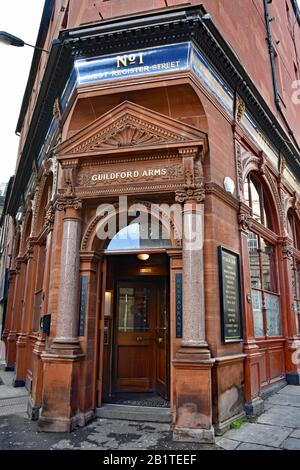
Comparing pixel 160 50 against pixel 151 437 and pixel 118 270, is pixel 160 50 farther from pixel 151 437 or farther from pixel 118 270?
pixel 151 437

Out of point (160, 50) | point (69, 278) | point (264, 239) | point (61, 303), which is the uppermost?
point (160, 50)

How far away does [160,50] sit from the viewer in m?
6.73

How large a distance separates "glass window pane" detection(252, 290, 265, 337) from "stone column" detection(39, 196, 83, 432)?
4.27 metres

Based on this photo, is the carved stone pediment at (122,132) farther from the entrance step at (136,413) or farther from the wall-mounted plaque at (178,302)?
the entrance step at (136,413)

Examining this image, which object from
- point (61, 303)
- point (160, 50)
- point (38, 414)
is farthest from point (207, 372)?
point (160, 50)

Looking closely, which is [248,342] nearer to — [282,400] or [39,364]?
[282,400]

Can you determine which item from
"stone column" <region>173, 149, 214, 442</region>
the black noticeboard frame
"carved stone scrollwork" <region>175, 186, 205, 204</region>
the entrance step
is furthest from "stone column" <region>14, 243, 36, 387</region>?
"stone column" <region>173, 149, 214, 442</region>

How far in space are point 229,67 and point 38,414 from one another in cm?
792

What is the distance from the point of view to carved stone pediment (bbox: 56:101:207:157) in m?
6.55

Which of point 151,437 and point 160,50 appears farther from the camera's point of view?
point 160,50

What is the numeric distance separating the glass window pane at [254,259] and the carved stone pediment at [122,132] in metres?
3.26

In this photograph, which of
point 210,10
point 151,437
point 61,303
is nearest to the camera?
point 151,437

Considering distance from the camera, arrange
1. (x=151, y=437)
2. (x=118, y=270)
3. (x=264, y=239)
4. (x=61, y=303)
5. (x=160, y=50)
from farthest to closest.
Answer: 1. (x=264, y=239)
2. (x=118, y=270)
3. (x=160, y=50)
4. (x=61, y=303)
5. (x=151, y=437)

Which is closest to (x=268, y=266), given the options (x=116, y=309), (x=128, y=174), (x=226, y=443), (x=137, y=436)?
(x=116, y=309)
